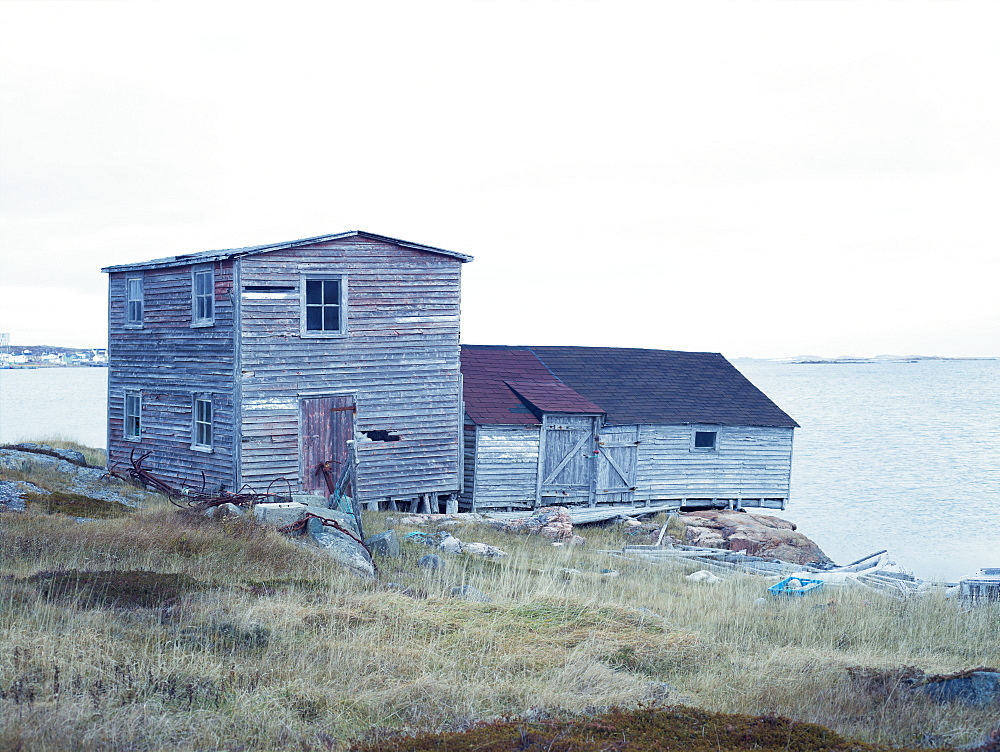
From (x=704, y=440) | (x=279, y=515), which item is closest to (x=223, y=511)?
(x=279, y=515)

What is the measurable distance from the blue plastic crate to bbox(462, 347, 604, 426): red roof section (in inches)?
463

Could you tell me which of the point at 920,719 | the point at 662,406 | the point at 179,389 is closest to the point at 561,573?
the point at 920,719

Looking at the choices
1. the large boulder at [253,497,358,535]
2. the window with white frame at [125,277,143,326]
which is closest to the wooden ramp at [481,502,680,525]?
the large boulder at [253,497,358,535]

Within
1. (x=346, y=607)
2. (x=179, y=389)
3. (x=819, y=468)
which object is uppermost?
(x=179, y=389)

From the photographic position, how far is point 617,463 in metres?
29.7

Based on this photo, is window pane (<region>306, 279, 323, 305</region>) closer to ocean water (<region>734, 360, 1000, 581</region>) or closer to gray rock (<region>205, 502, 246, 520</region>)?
gray rock (<region>205, 502, 246, 520</region>)

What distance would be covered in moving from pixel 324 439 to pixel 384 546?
7.42 m

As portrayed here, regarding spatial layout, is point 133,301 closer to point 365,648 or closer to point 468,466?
point 468,466

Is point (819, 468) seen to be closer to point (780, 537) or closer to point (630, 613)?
point (780, 537)

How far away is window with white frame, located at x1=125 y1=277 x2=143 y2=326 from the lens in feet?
82.7

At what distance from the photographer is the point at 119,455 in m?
26.5

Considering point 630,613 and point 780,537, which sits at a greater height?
point 630,613

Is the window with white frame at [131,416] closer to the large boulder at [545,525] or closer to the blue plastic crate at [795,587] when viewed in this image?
the large boulder at [545,525]

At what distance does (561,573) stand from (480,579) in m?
2.65
